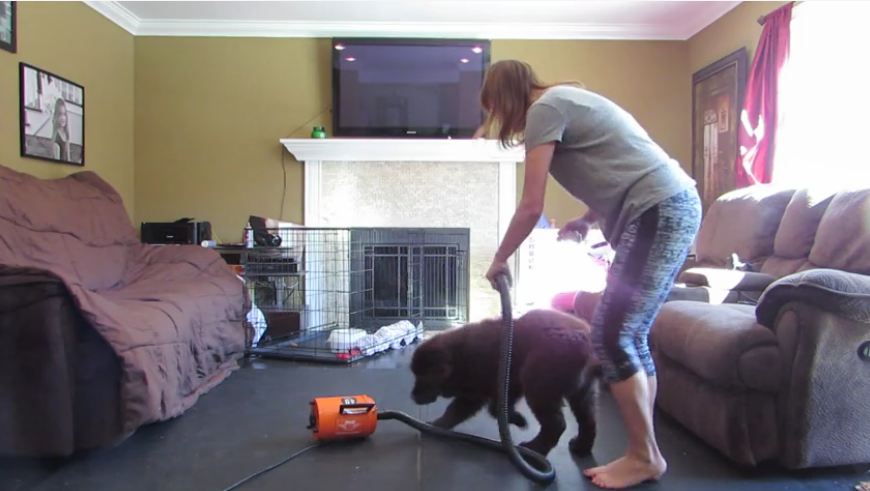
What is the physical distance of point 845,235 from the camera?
89.0 inches

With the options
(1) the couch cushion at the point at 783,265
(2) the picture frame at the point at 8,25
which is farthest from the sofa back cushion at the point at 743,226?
(2) the picture frame at the point at 8,25

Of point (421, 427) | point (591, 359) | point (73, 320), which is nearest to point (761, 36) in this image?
point (591, 359)

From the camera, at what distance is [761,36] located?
11.9 feet

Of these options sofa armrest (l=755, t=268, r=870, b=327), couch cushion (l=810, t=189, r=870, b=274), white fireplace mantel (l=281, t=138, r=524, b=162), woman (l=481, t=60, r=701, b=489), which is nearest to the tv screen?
white fireplace mantel (l=281, t=138, r=524, b=162)

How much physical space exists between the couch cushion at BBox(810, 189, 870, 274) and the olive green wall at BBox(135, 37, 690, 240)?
8.79ft

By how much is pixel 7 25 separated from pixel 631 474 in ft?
12.8

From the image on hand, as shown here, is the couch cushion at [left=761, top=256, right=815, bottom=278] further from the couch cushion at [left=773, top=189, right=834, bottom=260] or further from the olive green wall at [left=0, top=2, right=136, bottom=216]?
the olive green wall at [left=0, top=2, right=136, bottom=216]

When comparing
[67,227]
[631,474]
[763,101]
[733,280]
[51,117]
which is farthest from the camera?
[51,117]

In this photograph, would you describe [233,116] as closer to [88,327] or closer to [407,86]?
[407,86]

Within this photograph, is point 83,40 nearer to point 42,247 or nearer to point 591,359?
point 42,247

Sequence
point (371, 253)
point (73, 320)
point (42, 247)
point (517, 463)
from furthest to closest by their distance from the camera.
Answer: point (371, 253), point (42, 247), point (73, 320), point (517, 463)

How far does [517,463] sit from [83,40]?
4084 mm

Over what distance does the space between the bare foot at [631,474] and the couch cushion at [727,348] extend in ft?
1.23

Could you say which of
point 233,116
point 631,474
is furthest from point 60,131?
point 631,474
